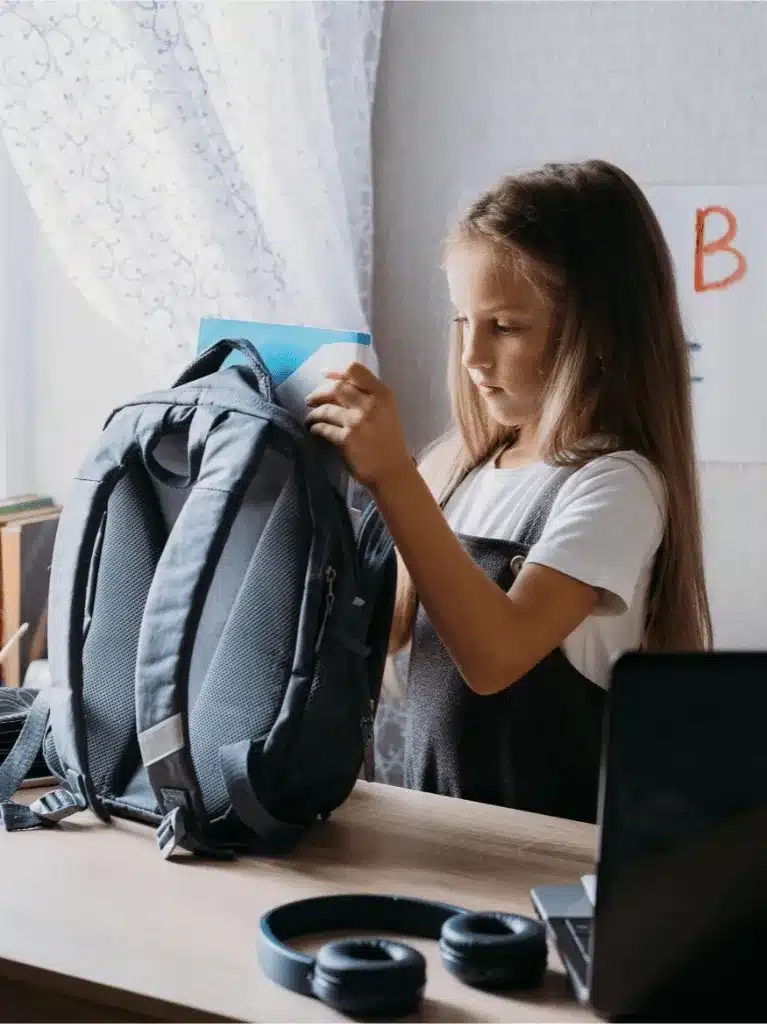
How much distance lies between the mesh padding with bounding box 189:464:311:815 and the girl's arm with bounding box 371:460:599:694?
0.08 meters

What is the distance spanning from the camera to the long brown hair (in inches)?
45.6

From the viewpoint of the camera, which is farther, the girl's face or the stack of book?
the stack of book

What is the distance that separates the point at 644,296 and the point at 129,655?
58 cm

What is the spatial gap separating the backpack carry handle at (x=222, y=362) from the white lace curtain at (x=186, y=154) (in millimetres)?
567

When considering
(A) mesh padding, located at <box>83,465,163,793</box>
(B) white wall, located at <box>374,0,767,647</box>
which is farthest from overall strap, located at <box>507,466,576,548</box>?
(B) white wall, located at <box>374,0,767,647</box>

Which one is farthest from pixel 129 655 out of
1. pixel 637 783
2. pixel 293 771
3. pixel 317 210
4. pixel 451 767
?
pixel 317 210

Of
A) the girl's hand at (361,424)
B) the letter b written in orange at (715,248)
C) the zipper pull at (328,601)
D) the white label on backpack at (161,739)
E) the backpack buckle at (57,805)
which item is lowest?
the backpack buckle at (57,805)

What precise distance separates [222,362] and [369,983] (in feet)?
1.80

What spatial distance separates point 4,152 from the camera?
1.77 meters

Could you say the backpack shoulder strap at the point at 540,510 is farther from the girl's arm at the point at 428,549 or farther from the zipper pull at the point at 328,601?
the zipper pull at the point at 328,601

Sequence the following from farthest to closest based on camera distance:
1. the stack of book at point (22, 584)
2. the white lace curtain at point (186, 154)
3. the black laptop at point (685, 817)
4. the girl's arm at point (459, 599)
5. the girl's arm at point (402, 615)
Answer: the stack of book at point (22, 584) < the white lace curtain at point (186, 154) < the girl's arm at point (402, 615) < the girl's arm at point (459, 599) < the black laptop at point (685, 817)

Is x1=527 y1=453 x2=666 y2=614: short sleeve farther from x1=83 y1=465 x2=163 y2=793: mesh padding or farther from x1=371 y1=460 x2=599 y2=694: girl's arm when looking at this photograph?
x1=83 y1=465 x2=163 y2=793: mesh padding

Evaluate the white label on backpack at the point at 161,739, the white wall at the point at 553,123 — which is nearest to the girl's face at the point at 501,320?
the white label on backpack at the point at 161,739

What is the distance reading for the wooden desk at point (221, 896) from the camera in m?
0.68
